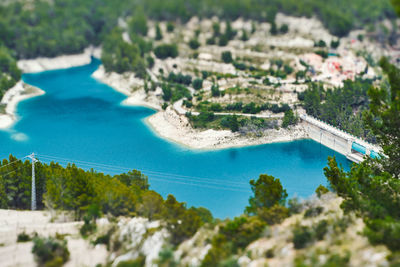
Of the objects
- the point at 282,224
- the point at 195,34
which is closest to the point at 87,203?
the point at 282,224

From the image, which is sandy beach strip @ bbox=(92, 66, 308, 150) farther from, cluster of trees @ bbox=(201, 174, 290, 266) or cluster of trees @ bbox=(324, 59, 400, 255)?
cluster of trees @ bbox=(201, 174, 290, 266)

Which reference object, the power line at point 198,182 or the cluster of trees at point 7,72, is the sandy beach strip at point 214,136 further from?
the cluster of trees at point 7,72

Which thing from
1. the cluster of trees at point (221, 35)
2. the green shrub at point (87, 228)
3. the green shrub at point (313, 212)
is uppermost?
the cluster of trees at point (221, 35)

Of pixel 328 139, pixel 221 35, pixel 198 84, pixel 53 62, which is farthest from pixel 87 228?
pixel 53 62

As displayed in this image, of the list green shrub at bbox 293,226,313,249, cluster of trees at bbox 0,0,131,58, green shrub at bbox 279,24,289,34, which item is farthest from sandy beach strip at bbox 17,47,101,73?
green shrub at bbox 293,226,313,249

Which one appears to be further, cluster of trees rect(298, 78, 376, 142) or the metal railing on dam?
cluster of trees rect(298, 78, 376, 142)

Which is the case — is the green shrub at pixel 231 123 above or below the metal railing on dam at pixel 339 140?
above

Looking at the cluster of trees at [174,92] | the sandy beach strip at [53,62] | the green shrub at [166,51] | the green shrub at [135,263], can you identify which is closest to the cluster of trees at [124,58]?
the green shrub at [166,51]
